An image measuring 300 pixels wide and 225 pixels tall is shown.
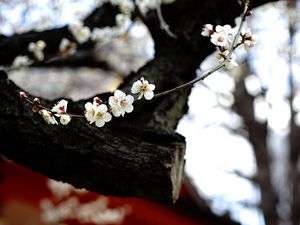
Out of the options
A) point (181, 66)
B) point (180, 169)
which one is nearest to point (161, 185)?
point (180, 169)

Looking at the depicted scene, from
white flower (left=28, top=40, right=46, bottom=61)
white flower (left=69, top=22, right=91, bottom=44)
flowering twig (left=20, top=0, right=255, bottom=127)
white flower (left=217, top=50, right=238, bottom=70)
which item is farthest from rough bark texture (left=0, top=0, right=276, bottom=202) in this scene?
white flower (left=69, top=22, right=91, bottom=44)

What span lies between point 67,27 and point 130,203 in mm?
4462

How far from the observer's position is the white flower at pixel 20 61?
Result: 3014 millimetres

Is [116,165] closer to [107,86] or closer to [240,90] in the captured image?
[240,90]

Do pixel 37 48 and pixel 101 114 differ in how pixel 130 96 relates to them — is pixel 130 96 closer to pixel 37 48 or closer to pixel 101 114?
pixel 101 114

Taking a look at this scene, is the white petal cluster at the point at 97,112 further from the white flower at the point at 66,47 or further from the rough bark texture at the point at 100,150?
the white flower at the point at 66,47

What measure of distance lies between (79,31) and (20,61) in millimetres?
451

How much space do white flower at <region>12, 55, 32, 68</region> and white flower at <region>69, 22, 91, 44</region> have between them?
0.37 metres

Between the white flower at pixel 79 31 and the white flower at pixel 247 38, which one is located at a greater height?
the white flower at pixel 79 31

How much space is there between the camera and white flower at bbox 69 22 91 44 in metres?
3.05

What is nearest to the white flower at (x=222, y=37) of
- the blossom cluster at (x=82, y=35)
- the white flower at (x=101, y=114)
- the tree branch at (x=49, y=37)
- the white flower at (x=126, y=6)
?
the white flower at (x=101, y=114)

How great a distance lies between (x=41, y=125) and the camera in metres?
1.88

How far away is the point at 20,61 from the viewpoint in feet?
10.0

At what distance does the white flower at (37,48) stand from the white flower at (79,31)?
0.22 meters
